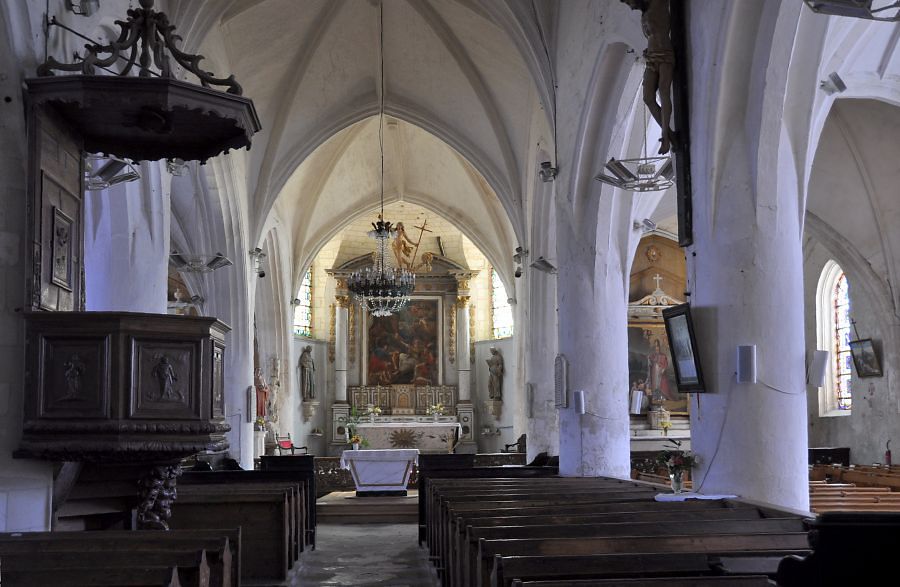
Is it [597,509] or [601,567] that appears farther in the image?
[597,509]

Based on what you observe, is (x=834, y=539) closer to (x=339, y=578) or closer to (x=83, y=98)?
(x=83, y=98)

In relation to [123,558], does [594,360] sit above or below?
above

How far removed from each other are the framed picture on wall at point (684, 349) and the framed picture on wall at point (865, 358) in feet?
33.5

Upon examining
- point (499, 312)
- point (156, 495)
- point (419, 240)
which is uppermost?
point (419, 240)

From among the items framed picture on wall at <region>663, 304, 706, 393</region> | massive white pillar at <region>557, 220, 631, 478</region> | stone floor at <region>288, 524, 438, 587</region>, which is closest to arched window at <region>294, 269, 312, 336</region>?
stone floor at <region>288, 524, 438, 587</region>

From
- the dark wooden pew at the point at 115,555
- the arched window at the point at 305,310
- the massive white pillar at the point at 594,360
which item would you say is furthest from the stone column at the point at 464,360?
the dark wooden pew at the point at 115,555

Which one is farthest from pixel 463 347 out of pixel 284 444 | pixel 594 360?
pixel 594 360

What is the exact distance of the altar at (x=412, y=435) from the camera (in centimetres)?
2383

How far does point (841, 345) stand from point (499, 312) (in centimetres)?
992

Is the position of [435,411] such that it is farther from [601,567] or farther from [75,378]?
[601,567]

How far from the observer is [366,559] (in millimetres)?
10375

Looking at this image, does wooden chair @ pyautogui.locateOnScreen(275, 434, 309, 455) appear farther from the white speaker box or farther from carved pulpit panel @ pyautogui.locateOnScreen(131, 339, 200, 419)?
carved pulpit panel @ pyautogui.locateOnScreen(131, 339, 200, 419)

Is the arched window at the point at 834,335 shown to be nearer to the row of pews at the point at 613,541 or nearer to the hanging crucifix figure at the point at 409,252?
the hanging crucifix figure at the point at 409,252

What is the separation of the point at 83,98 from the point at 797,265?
5185 millimetres
